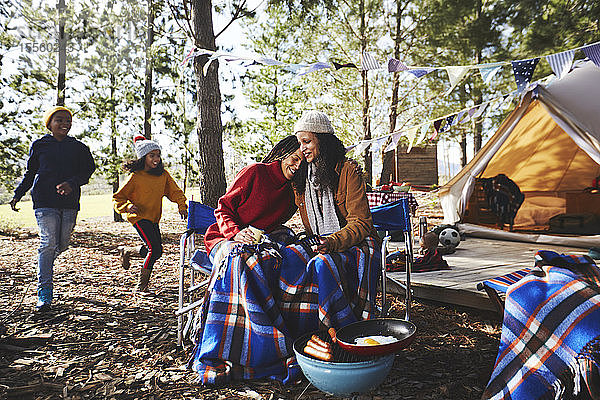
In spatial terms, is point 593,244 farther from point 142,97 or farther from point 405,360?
point 142,97

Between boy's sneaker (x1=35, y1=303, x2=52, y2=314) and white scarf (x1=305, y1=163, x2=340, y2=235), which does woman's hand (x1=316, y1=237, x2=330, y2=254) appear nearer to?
white scarf (x1=305, y1=163, x2=340, y2=235)

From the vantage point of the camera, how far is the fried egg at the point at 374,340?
1663 millimetres

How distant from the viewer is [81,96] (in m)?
7.74

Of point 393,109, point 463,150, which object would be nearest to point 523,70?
point 393,109

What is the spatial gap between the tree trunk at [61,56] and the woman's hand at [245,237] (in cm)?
569

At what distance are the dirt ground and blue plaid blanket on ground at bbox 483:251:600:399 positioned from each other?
26 centimetres

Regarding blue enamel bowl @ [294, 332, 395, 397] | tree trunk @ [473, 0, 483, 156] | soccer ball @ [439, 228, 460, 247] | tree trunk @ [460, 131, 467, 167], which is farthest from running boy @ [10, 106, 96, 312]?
tree trunk @ [460, 131, 467, 167]

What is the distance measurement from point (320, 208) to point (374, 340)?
2.97ft

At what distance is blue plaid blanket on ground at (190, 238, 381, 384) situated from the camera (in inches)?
79.1

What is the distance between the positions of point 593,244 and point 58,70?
7.54 m

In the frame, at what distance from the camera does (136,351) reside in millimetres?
2385

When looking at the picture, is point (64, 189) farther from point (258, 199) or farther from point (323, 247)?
point (323, 247)

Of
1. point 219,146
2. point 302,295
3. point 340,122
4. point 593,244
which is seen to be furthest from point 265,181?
point 340,122

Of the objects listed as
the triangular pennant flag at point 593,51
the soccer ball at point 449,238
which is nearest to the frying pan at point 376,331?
the triangular pennant flag at point 593,51
